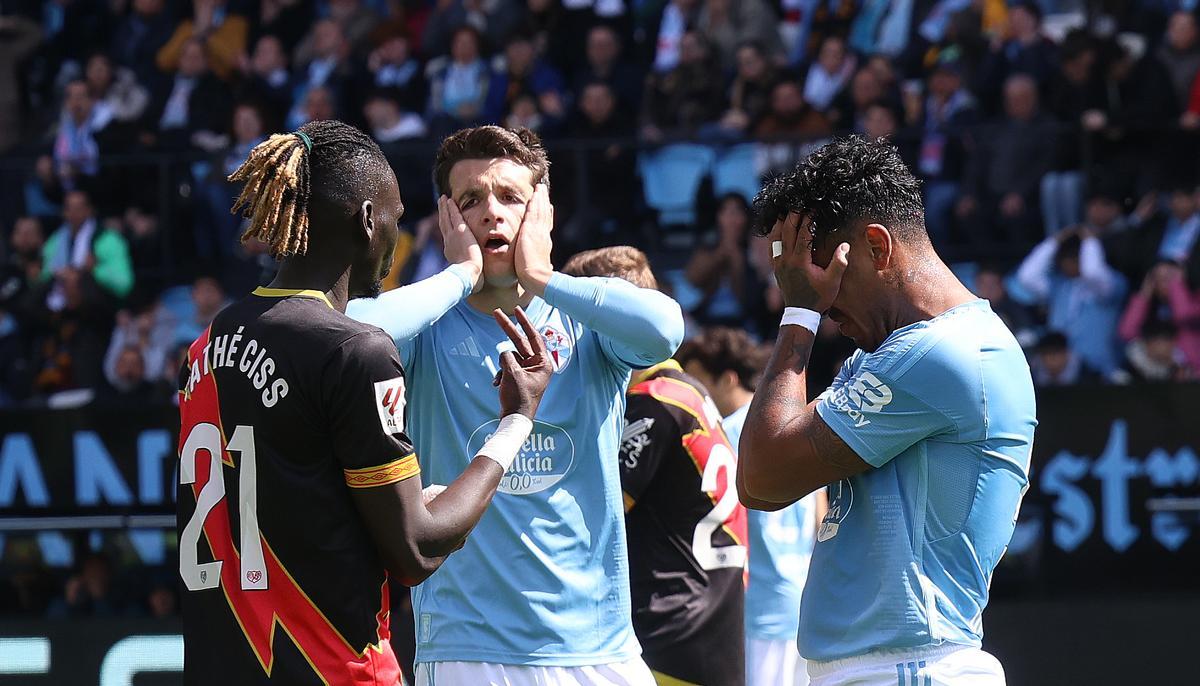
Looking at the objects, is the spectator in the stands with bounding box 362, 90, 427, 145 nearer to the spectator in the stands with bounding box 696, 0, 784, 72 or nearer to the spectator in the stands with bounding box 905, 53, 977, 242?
the spectator in the stands with bounding box 696, 0, 784, 72

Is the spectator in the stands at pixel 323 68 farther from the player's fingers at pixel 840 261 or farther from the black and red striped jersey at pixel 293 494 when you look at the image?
the black and red striped jersey at pixel 293 494

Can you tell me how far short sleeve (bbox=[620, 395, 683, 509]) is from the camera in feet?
15.9

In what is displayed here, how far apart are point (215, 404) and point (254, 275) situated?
879 cm

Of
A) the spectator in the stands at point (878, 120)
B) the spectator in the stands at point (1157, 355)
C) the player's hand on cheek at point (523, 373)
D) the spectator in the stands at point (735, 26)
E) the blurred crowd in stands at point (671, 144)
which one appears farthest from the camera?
the spectator in the stands at point (735, 26)

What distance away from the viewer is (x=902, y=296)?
3.28 metres

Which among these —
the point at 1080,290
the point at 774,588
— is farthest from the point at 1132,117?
the point at 774,588

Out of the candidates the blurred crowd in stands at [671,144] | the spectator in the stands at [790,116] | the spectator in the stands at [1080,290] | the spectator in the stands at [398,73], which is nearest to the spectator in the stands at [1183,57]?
the blurred crowd in stands at [671,144]

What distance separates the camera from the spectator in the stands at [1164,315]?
933 cm

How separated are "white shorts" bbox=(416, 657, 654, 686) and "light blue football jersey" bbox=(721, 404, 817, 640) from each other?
2034 mm

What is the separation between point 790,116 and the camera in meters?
11.1

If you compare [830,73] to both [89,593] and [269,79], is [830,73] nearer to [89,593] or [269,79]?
[269,79]

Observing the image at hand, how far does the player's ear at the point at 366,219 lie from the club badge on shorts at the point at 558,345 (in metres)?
1.04

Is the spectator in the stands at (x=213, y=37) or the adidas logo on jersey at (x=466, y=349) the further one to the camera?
the spectator in the stands at (x=213, y=37)

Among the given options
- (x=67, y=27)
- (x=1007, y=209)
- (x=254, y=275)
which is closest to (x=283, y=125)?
(x=254, y=275)
